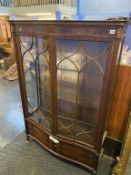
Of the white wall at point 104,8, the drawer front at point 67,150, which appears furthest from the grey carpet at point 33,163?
the white wall at point 104,8

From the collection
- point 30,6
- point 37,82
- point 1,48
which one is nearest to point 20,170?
point 37,82

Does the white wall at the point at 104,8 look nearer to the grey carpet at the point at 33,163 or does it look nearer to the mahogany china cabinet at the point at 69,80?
the mahogany china cabinet at the point at 69,80

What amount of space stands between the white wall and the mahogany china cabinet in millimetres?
452

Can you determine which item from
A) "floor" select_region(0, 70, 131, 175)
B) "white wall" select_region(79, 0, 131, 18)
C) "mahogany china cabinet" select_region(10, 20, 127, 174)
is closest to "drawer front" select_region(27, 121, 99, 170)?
"mahogany china cabinet" select_region(10, 20, 127, 174)

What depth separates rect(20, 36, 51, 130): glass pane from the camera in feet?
4.17

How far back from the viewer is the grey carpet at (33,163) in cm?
154

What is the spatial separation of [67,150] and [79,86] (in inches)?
25.8

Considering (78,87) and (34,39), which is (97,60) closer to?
(78,87)

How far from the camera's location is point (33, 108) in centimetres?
171

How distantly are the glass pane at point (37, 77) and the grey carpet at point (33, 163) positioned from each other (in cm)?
39

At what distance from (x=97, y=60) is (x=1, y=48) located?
13.5ft

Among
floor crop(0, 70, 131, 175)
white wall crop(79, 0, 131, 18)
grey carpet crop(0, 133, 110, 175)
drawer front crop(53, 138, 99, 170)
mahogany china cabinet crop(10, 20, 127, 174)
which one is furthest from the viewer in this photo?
floor crop(0, 70, 131, 175)

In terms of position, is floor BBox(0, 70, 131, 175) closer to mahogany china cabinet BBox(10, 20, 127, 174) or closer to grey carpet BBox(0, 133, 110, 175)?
grey carpet BBox(0, 133, 110, 175)

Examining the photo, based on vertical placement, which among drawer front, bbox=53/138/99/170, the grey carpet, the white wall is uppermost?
the white wall
